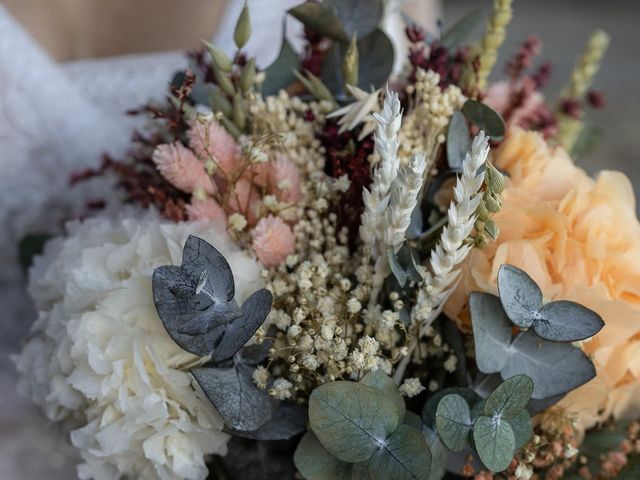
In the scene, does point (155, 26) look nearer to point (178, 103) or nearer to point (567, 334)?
point (178, 103)

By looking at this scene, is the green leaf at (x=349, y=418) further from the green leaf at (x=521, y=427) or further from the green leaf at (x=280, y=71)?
the green leaf at (x=280, y=71)

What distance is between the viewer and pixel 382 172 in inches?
18.7

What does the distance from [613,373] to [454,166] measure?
207 millimetres

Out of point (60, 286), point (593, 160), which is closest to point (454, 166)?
point (60, 286)

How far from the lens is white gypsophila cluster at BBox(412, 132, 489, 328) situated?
426mm

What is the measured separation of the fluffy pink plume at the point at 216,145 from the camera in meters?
0.57

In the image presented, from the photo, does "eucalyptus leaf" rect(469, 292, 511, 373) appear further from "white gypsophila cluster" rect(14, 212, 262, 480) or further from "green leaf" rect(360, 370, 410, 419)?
"white gypsophila cluster" rect(14, 212, 262, 480)

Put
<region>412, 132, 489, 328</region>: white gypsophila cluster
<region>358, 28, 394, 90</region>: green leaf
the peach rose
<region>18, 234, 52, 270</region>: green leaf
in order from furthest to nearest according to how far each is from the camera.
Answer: <region>18, 234, 52, 270</region>: green leaf
<region>358, 28, 394, 90</region>: green leaf
the peach rose
<region>412, 132, 489, 328</region>: white gypsophila cluster

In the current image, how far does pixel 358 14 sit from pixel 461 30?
0.13m

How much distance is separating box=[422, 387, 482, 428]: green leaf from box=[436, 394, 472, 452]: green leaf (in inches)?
0.9

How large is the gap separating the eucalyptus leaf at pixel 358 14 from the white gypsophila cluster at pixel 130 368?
24 centimetres

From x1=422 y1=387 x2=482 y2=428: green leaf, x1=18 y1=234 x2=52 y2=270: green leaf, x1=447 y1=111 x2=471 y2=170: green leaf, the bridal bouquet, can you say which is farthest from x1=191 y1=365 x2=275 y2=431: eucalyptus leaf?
x1=18 y1=234 x2=52 y2=270: green leaf

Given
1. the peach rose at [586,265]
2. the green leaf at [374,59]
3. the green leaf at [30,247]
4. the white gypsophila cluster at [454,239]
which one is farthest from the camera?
the green leaf at [30,247]

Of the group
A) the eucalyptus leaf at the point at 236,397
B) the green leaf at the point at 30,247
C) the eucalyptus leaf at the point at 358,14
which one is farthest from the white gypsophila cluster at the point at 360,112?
the green leaf at the point at 30,247
